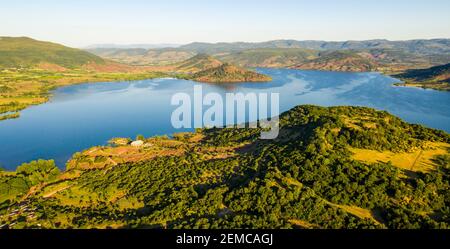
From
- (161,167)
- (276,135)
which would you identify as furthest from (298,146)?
(161,167)

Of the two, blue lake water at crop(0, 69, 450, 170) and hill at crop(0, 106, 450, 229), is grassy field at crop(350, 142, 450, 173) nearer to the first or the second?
hill at crop(0, 106, 450, 229)

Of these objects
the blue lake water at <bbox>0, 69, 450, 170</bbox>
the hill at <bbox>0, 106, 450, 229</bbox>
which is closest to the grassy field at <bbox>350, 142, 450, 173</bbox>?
the hill at <bbox>0, 106, 450, 229</bbox>

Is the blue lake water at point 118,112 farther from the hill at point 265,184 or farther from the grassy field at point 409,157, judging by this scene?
the grassy field at point 409,157

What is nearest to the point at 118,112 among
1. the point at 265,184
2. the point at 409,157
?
the point at 265,184

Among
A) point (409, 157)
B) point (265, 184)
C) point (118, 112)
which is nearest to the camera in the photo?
point (265, 184)

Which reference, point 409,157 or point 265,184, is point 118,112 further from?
point 409,157
